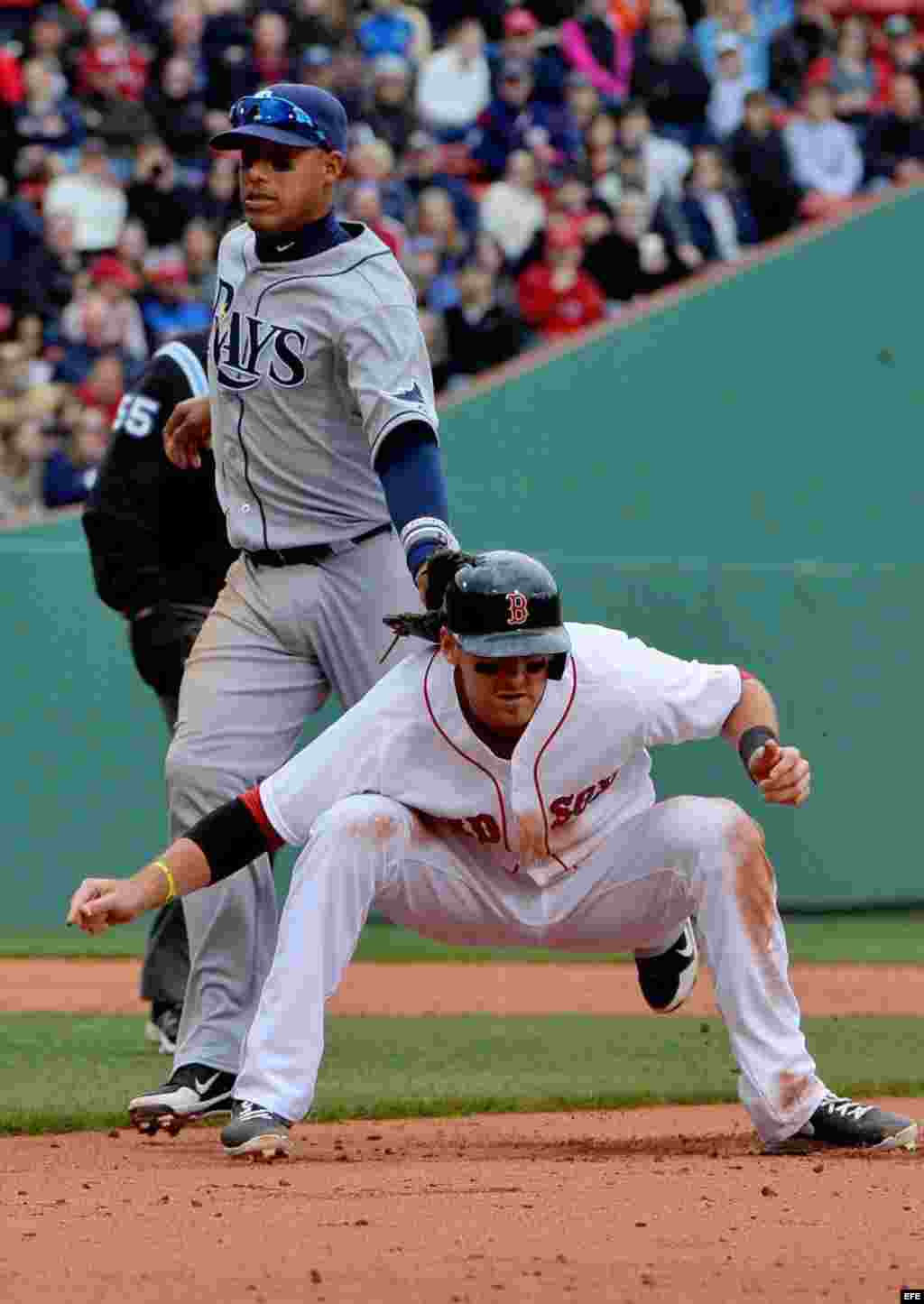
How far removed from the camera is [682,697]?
466 centimetres

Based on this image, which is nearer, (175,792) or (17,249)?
(175,792)

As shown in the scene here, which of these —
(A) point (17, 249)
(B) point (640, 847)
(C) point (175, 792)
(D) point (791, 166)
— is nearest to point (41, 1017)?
(C) point (175, 792)

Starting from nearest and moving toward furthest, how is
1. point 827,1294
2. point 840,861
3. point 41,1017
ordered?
1. point 827,1294
2. point 41,1017
3. point 840,861

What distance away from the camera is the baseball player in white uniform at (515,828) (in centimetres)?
459

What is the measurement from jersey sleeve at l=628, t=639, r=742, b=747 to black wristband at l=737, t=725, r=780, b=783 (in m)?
0.08

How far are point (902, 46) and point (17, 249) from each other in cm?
626

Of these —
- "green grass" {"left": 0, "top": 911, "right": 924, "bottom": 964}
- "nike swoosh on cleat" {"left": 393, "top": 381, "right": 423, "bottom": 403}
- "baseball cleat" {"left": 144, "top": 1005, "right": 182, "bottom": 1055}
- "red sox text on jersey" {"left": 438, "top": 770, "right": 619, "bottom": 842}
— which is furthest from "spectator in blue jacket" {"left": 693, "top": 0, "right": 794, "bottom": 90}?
"red sox text on jersey" {"left": 438, "top": 770, "right": 619, "bottom": 842}

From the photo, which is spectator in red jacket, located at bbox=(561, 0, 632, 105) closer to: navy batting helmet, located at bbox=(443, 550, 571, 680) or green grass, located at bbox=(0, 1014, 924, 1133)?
green grass, located at bbox=(0, 1014, 924, 1133)

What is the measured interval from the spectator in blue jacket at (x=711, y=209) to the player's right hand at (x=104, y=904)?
9.87 m

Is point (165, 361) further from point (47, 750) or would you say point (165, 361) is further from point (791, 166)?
point (791, 166)

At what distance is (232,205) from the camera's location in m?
12.6

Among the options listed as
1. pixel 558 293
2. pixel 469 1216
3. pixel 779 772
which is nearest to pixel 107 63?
pixel 558 293

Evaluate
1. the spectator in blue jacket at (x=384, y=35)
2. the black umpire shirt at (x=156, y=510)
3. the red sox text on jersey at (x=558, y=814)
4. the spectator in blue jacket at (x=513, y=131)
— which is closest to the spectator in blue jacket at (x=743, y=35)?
the spectator in blue jacket at (x=513, y=131)

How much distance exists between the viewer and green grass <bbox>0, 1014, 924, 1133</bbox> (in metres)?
5.69
